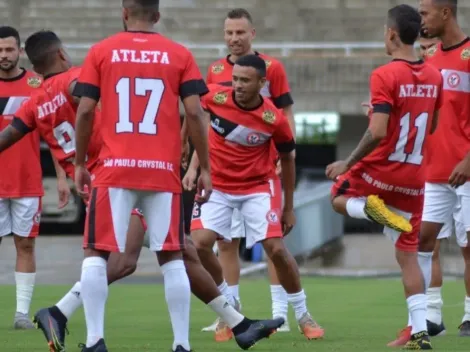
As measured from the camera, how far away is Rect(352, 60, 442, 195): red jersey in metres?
7.98

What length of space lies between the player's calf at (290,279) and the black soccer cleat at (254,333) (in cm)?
110

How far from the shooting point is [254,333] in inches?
314

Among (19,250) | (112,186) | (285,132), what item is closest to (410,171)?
(285,132)

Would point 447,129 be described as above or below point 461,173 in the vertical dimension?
above

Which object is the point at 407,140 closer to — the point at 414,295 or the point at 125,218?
the point at 414,295

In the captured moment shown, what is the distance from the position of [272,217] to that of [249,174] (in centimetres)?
37

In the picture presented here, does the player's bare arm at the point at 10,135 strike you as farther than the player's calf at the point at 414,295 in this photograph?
Yes

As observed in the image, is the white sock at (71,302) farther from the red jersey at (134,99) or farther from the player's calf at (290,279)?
the player's calf at (290,279)

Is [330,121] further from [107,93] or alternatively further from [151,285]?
[107,93]

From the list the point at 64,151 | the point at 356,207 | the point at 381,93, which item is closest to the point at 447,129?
the point at 356,207

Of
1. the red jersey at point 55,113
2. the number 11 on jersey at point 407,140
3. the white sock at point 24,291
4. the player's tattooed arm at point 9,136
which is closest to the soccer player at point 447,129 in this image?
the number 11 on jersey at point 407,140

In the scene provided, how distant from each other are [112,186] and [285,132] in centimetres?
220

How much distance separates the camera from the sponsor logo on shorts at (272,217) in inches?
359

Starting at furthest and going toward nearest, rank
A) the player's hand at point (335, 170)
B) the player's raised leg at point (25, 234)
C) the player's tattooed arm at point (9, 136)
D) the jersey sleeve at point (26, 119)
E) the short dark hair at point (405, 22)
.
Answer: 1. the player's raised leg at point (25, 234)
2. the jersey sleeve at point (26, 119)
3. the player's tattooed arm at point (9, 136)
4. the short dark hair at point (405, 22)
5. the player's hand at point (335, 170)
